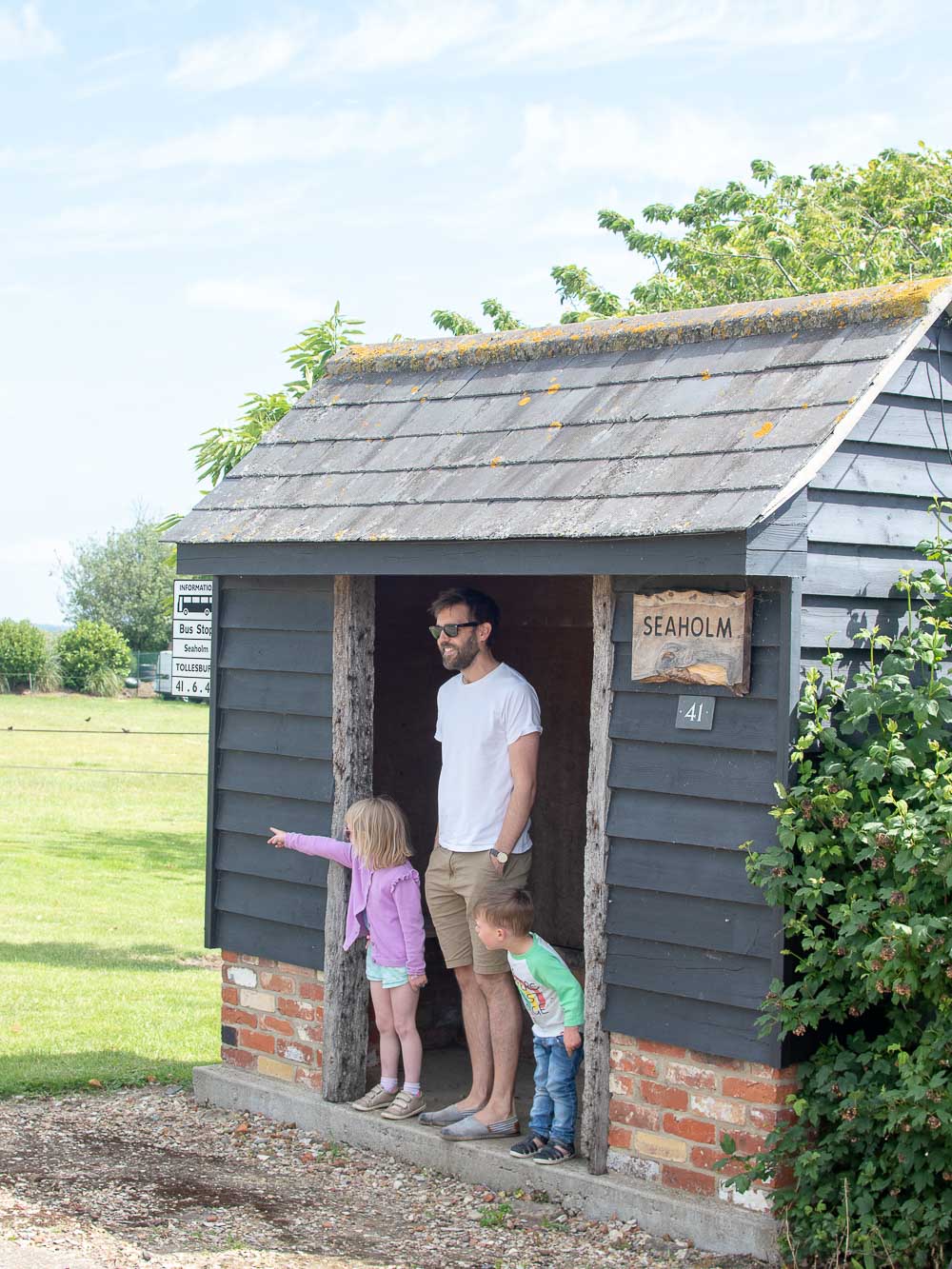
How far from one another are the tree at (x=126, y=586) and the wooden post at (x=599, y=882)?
55379mm

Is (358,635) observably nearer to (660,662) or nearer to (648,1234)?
(660,662)

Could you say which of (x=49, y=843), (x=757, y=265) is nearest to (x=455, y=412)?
(x=757, y=265)

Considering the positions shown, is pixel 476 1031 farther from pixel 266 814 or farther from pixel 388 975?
pixel 266 814

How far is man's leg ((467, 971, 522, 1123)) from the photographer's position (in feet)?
19.8

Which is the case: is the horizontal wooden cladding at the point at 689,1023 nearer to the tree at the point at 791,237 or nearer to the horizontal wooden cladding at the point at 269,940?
the horizontal wooden cladding at the point at 269,940

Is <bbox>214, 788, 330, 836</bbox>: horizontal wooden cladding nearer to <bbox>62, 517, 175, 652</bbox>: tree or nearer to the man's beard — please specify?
the man's beard

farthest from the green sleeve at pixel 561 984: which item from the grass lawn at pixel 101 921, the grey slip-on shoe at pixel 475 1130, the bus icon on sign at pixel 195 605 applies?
the bus icon on sign at pixel 195 605

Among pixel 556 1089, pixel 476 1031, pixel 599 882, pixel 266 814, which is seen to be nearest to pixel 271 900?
pixel 266 814

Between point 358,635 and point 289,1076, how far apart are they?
2.08 meters

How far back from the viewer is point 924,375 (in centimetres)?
557

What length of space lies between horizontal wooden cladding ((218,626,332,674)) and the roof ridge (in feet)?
4.69

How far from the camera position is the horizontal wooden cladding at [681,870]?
16.7ft

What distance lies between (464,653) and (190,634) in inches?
125

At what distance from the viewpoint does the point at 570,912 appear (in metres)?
7.71
